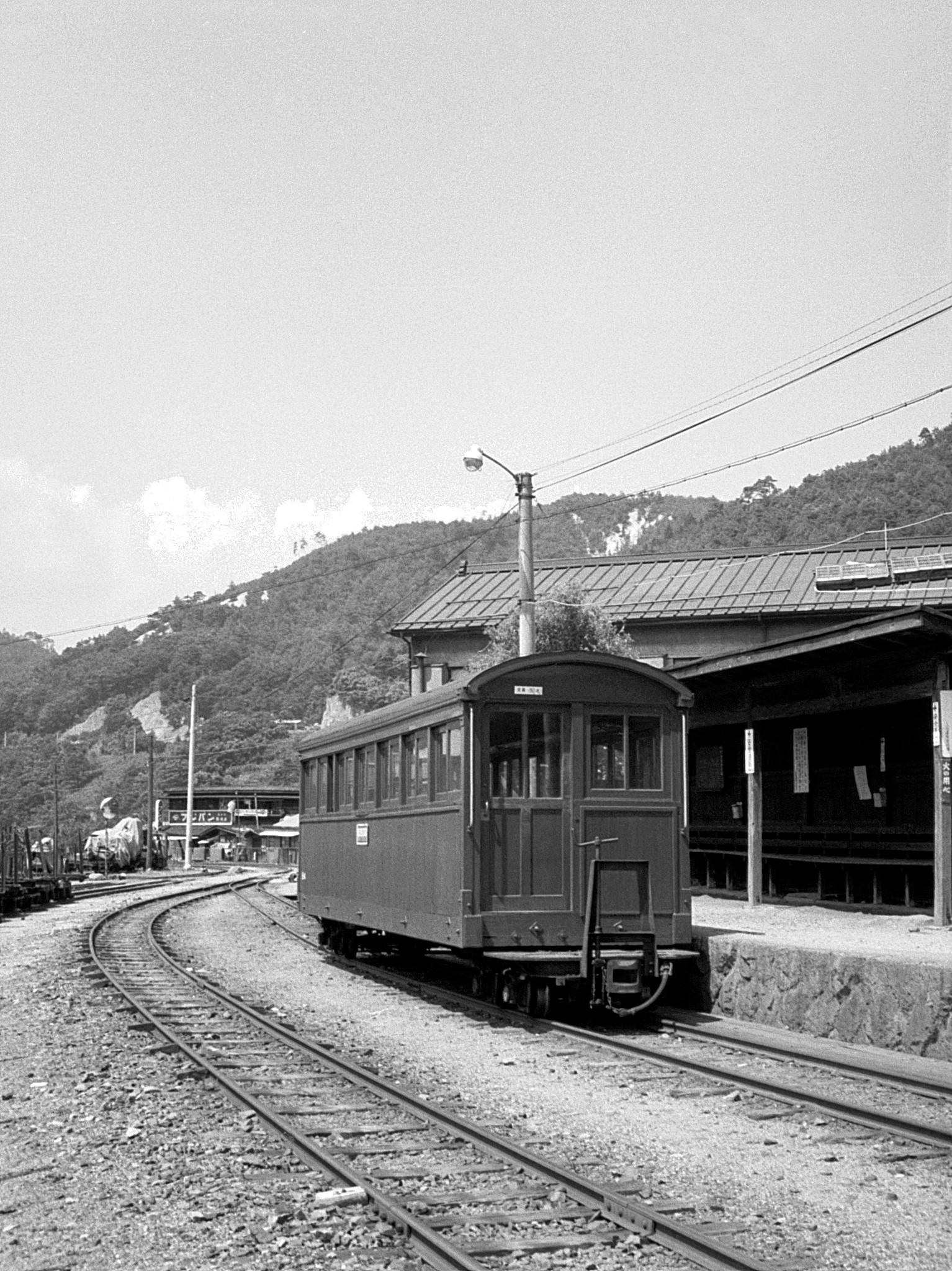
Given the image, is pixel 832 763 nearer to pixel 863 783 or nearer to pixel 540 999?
pixel 863 783

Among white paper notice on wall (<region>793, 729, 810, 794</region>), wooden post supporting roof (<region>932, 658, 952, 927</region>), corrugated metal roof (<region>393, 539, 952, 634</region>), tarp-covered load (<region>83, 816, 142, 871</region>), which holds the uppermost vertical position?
corrugated metal roof (<region>393, 539, 952, 634</region>)

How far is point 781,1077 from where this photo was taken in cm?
928

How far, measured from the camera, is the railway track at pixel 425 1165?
18.3ft

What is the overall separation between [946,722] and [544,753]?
5.33 meters

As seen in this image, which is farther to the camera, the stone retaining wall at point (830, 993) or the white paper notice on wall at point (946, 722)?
the white paper notice on wall at point (946, 722)

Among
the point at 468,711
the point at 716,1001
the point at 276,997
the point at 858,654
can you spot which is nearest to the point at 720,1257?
the point at 468,711

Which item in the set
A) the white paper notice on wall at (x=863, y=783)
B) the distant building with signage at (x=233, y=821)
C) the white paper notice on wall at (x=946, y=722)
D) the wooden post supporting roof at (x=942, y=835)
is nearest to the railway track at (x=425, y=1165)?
the wooden post supporting roof at (x=942, y=835)

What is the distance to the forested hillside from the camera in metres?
115

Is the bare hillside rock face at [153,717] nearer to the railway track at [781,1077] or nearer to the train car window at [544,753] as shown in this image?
the train car window at [544,753]

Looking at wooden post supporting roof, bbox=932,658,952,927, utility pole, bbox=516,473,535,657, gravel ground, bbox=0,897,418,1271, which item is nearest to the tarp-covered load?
utility pole, bbox=516,473,535,657

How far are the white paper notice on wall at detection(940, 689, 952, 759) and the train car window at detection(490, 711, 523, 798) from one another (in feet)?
17.9

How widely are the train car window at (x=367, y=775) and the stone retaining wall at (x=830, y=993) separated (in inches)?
147

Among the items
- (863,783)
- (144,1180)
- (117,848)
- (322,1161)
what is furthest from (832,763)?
(117,848)

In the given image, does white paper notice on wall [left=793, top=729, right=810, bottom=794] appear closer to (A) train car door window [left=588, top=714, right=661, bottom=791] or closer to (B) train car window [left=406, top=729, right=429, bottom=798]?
(A) train car door window [left=588, top=714, right=661, bottom=791]
